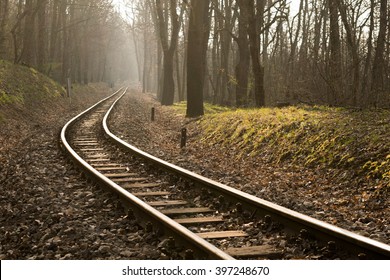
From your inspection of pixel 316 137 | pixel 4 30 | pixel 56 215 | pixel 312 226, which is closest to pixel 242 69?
pixel 316 137

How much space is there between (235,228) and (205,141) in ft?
27.7

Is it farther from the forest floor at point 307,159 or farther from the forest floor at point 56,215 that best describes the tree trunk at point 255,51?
the forest floor at point 56,215

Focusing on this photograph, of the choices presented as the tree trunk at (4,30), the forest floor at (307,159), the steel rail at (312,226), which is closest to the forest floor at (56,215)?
the steel rail at (312,226)

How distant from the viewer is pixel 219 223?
637cm

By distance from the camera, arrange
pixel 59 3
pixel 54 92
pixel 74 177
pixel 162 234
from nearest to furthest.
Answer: pixel 162 234
pixel 74 177
pixel 54 92
pixel 59 3

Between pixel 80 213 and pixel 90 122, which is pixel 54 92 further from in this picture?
pixel 80 213

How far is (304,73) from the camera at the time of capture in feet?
73.0

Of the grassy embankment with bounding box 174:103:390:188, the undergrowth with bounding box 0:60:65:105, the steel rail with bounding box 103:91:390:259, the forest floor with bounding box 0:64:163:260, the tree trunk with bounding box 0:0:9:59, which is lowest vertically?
the forest floor with bounding box 0:64:163:260


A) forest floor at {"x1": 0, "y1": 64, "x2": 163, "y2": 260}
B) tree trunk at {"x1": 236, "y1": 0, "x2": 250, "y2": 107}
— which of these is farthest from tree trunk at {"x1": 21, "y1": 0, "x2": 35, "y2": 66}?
forest floor at {"x1": 0, "y1": 64, "x2": 163, "y2": 260}

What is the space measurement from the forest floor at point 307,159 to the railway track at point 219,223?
87 cm

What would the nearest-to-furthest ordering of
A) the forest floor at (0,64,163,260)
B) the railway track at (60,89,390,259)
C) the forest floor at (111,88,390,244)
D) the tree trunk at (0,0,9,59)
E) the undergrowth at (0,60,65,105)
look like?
the railway track at (60,89,390,259)
the forest floor at (0,64,163,260)
the forest floor at (111,88,390,244)
the undergrowth at (0,60,65,105)
the tree trunk at (0,0,9,59)

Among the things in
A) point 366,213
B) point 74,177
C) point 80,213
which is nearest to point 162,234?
point 80,213

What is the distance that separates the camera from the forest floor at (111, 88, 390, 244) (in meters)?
7.18

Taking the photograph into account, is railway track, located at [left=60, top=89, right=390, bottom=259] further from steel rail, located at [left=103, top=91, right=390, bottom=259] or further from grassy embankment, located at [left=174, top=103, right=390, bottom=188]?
grassy embankment, located at [left=174, top=103, right=390, bottom=188]
